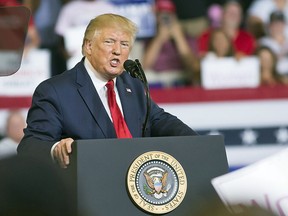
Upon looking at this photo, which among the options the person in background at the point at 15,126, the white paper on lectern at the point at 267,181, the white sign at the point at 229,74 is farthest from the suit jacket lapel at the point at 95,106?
the white sign at the point at 229,74

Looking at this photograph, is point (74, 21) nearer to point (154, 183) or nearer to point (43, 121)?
point (43, 121)

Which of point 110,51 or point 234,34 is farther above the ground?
point 234,34

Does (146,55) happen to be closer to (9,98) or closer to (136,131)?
(9,98)

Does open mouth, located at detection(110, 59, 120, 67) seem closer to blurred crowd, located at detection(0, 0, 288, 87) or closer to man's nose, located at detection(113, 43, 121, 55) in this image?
man's nose, located at detection(113, 43, 121, 55)

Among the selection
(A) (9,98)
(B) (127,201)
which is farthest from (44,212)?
(A) (9,98)

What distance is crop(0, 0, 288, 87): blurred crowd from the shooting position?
21.6 feet

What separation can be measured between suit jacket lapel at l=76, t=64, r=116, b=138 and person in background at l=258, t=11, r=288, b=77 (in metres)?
3.91

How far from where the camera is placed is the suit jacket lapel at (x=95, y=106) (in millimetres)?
2914

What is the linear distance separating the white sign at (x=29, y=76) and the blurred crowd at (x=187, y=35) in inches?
2.4

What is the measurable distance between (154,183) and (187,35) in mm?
4177

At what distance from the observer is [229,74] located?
6.58 meters

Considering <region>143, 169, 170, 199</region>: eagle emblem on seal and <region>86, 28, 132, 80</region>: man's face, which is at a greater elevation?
<region>86, 28, 132, 80</region>: man's face

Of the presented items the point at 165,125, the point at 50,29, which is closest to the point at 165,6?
the point at 50,29

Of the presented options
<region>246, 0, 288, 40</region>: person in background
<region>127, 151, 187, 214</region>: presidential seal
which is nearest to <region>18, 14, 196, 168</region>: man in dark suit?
<region>127, 151, 187, 214</region>: presidential seal
